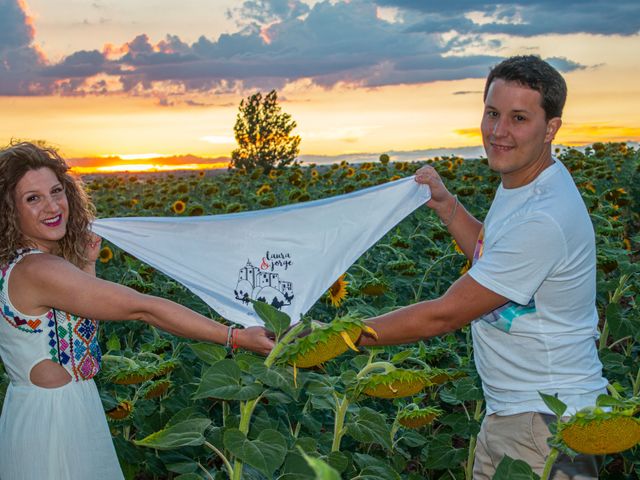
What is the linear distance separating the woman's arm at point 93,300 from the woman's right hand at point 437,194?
122 cm

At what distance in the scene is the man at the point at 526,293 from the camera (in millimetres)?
2664

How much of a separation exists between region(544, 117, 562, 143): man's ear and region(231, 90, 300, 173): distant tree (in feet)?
50.8

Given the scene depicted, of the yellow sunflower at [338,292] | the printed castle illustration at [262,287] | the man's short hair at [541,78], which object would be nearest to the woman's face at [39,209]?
the printed castle illustration at [262,287]

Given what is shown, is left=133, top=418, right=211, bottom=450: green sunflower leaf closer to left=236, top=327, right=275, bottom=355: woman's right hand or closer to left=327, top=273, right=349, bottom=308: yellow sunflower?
left=236, top=327, right=275, bottom=355: woman's right hand

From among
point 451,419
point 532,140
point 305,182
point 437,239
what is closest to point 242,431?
point 532,140

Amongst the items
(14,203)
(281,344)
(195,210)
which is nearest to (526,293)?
(281,344)

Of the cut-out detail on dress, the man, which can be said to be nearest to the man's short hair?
the man

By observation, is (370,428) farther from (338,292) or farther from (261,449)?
(338,292)

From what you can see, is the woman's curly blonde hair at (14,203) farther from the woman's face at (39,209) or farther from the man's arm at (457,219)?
the man's arm at (457,219)

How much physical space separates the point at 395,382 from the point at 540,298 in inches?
34.0

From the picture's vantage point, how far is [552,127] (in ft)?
9.71

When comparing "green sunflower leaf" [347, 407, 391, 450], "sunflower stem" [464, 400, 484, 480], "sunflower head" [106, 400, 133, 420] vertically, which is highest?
"green sunflower leaf" [347, 407, 391, 450]

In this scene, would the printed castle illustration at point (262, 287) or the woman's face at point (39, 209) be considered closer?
the woman's face at point (39, 209)

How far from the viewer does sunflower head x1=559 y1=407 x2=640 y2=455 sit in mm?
1999
